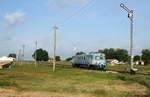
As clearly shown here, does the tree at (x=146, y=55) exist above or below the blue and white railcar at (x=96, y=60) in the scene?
above

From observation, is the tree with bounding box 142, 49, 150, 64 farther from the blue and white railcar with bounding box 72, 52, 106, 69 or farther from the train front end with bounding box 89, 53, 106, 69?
the train front end with bounding box 89, 53, 106, 69

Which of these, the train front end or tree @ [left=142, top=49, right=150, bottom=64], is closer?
the train front end

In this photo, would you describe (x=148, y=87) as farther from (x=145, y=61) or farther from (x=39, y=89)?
(x=145, y=61)

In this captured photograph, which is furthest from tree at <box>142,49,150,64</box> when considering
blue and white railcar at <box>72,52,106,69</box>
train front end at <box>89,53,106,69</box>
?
train front end at <box>89,53,106,69</box>

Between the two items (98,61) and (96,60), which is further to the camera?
(98,61)

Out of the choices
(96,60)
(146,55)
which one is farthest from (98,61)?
(146,55)

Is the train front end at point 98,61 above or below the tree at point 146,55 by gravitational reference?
below

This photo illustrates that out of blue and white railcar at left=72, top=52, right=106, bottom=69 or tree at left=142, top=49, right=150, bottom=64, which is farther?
tree at left=142, top=49, right=150, bottom=64

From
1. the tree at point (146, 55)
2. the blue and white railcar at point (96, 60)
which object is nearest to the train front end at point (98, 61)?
the blue and white railcar at point (96, 60)

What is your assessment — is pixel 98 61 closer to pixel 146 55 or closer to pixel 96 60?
pixel 96 60

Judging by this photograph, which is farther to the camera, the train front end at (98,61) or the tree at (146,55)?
the tree at (146,55)

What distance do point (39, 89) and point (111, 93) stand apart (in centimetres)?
534

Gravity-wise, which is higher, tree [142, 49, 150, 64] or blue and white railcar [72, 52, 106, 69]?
tree [142, 49, 150, 64]

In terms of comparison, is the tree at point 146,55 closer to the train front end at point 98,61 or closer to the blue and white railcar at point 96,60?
the blue and white railcar at point 96,60
